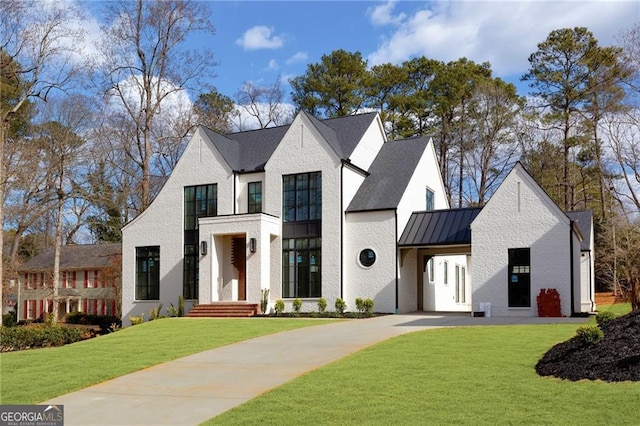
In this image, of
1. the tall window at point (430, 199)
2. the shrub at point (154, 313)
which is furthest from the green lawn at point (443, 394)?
the tall window at point (430, 199)

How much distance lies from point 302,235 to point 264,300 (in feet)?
11.6

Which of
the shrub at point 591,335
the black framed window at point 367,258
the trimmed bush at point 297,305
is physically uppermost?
the black framed window at point 367,258

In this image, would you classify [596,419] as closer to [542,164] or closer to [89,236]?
[542,164]

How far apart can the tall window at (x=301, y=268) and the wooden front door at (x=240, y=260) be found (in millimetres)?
2362

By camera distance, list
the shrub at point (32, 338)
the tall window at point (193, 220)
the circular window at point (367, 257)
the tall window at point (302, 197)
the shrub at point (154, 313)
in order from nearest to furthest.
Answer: the shrub at point (32, 338) < the circular window at point (367, 257) < the tall window at point (302, 197) < the shrub at point (154, 313) < the tall window at point (193, 220)

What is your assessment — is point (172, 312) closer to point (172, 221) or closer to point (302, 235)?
point (172, 221)

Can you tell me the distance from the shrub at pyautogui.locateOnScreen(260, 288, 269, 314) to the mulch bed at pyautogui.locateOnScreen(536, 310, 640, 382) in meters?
17.1

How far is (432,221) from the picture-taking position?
96.4 ft

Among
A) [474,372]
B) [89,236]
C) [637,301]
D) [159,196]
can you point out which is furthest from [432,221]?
[89,236]

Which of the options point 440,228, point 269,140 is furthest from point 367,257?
point 269,140

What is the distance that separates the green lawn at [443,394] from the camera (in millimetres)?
9156

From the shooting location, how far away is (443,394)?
10539 millimetres

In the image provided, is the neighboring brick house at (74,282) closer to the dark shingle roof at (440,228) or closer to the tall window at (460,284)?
the tall window at (460,284)

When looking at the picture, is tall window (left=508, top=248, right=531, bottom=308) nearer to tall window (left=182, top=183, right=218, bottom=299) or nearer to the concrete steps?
the concrete steps
